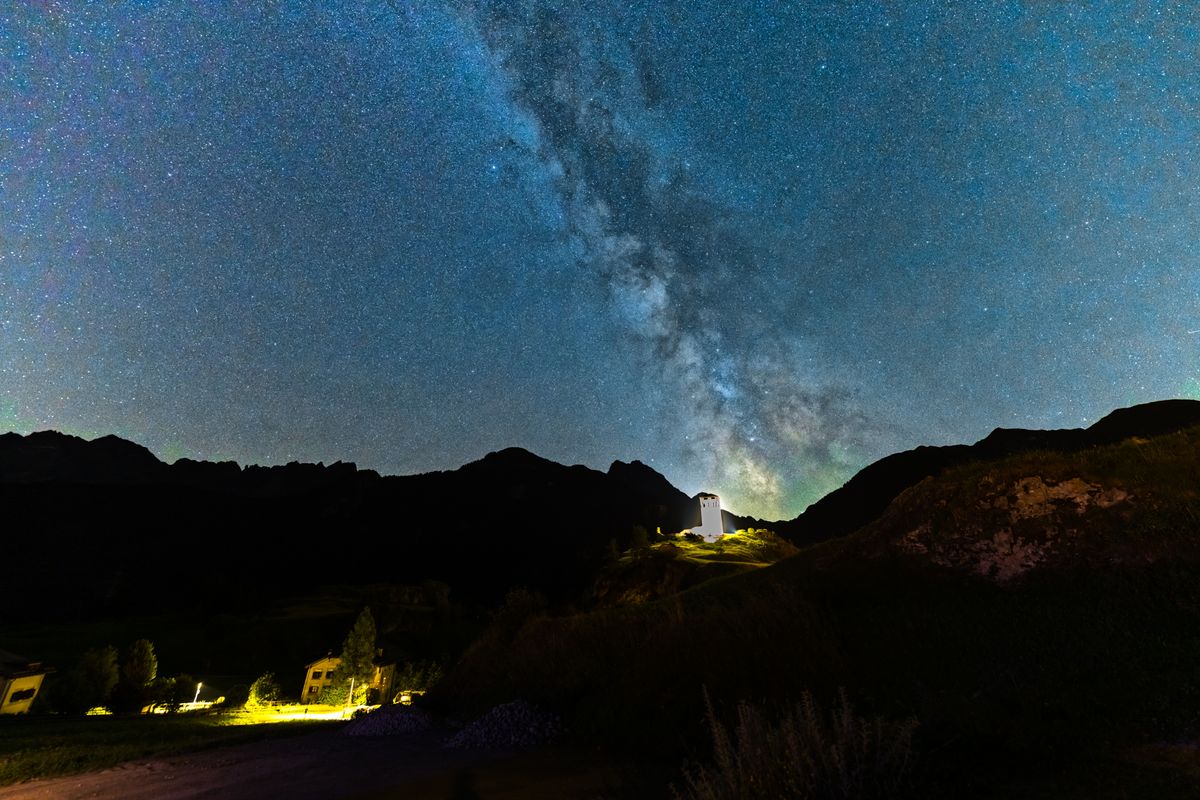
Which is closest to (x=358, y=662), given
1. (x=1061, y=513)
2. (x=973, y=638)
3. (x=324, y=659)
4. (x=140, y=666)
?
(x=324, y=659)

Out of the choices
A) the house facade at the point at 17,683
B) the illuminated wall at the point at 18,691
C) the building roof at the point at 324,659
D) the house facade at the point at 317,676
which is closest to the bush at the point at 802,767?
the illuminated wall at the point at 18,691

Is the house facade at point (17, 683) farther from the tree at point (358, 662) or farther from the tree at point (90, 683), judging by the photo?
the tree at point (358, 662)

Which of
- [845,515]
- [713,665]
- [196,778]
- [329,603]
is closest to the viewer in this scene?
[196,778]

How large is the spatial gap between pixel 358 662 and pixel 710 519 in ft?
216

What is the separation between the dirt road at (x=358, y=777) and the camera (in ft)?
23.5

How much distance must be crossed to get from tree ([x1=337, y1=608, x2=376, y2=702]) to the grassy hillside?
54364mm

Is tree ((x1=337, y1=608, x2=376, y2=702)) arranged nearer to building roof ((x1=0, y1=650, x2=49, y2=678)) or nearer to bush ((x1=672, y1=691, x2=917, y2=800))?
building roof ((x1=0, y1=650, x2=49, y2=678))

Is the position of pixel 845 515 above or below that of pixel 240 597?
above

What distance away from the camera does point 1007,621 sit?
11586 mm

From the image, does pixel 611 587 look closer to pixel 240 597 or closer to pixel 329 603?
pixel 329 603

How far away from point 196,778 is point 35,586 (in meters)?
222

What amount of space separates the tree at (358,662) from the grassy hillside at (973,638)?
5436 cm

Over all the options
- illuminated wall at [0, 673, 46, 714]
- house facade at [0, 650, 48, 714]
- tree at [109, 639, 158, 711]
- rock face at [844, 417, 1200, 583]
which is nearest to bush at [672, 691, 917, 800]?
rock face at [844, 417, 1200, 583]

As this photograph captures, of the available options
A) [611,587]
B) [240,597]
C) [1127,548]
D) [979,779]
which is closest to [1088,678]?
[979,779]
